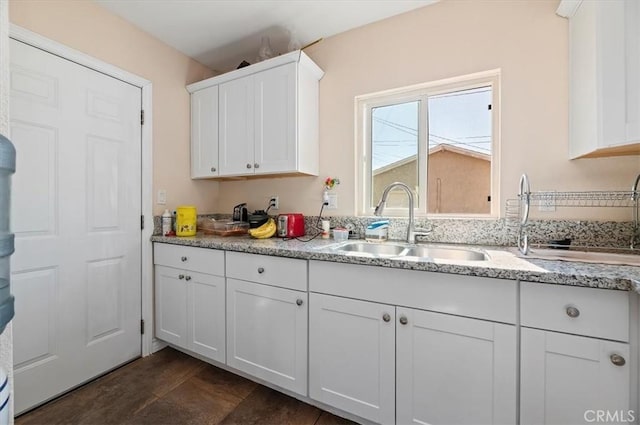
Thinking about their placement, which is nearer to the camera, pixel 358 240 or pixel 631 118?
pixel 631 118

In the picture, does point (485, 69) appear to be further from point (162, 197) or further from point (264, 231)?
point (162, 197)

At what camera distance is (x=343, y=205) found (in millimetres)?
2068

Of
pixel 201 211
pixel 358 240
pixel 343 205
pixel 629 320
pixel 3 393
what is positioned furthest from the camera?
pixel 201 211

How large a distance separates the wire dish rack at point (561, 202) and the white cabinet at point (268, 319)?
1.08 metres

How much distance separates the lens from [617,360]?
0.90 m

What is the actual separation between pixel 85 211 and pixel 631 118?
2.77 meters

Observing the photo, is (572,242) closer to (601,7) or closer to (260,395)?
(601,7)

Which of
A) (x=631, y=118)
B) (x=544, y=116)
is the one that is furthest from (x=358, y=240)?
(x=631, y=118)

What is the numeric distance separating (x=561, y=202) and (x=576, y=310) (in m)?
0.77

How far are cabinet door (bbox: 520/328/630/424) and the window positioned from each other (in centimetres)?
86

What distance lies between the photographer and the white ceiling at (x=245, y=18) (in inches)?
69.6

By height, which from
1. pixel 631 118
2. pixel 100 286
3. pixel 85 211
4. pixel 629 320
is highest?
pixel 631 118

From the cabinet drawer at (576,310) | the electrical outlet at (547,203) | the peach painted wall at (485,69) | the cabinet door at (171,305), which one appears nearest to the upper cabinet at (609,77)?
the peach painted wall at (485,69)

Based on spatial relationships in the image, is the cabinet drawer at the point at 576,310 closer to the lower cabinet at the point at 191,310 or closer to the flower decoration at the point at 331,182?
the flower decoration at the point at 331,182
